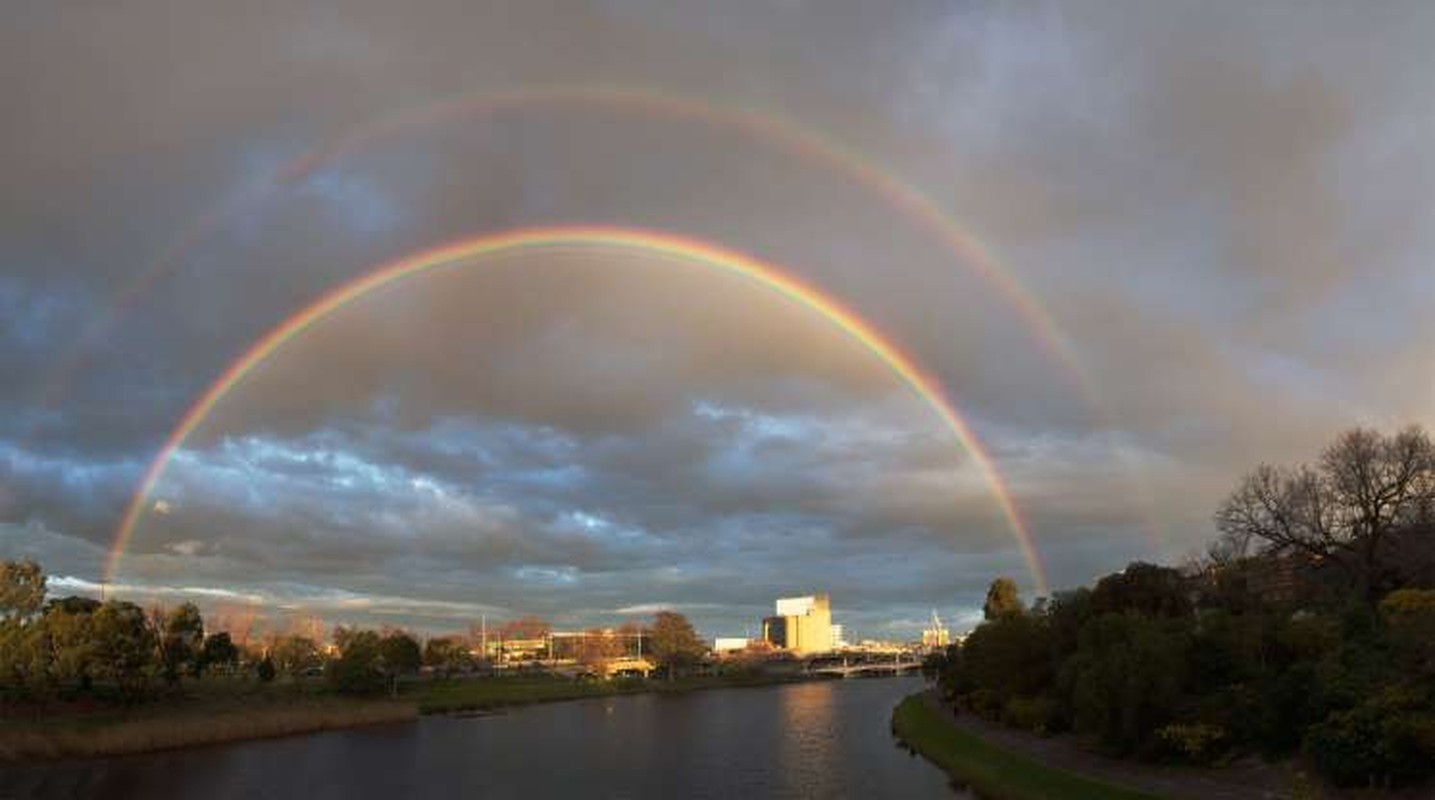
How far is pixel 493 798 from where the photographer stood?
61125mm

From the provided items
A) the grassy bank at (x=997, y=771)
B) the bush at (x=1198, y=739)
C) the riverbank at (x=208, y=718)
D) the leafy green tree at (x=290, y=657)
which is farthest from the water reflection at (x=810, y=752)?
the leafy green tree at (x=290, y=657)

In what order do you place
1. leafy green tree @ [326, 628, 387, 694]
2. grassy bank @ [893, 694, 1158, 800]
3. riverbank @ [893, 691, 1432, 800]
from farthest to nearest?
leafy green tree @ [326, 628, 387, 694] < grassy bank @ [893, 694, 1158, 800] < riverbank @ [893, 691, 1432, 800]

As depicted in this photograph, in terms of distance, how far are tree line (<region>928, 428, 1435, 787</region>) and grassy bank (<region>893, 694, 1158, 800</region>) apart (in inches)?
145

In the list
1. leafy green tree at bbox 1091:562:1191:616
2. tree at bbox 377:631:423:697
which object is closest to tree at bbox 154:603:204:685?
tree at bbox 377:631:423:697

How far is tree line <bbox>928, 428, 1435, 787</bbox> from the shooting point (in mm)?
37812

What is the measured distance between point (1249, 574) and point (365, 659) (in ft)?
368

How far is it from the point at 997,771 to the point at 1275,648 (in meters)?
14.8

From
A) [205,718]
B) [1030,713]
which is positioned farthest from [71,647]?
[1030,713]

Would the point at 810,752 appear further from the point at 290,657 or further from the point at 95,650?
the point at 290,657

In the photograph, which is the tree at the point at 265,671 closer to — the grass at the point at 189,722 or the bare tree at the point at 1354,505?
the grass at the point at 189,722

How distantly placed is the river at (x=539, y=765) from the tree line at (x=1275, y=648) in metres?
10.2

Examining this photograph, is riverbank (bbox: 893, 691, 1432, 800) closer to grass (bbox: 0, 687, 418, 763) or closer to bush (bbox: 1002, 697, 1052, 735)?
bush (bbox: 1002, 697, 1052, 735)

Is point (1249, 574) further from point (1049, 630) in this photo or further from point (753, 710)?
point (753, 710)

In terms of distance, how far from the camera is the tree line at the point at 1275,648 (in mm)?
37812
